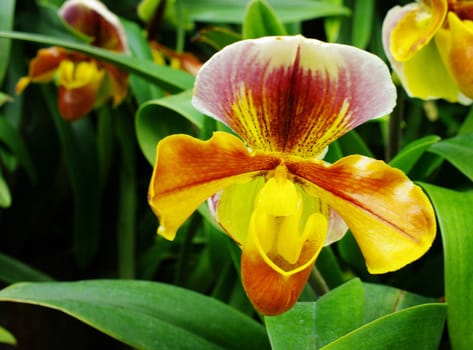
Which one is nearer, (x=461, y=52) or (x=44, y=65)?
(x=461, y=52)

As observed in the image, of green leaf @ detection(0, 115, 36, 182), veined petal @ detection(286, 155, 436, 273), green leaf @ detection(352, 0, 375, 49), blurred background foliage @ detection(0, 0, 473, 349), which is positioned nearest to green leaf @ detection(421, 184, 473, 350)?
blurred background foliage @ detection(0, 0, 473, 349)

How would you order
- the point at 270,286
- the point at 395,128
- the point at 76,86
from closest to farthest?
the point at 270,286
the point at 395,128
the point at 76,86

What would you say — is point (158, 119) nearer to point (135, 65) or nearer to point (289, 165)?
point (135, 65)

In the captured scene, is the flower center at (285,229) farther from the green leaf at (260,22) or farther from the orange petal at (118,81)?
the orange petal at (118,81)

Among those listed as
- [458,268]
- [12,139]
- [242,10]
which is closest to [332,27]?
[242,10]

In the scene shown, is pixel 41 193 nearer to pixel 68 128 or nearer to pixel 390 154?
pixel 68 128

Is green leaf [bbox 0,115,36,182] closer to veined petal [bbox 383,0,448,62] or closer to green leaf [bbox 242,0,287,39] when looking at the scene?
green leaf [bbox 242,0,287,39]

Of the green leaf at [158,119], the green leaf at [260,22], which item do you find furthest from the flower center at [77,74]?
the green leaf at [260,22]
